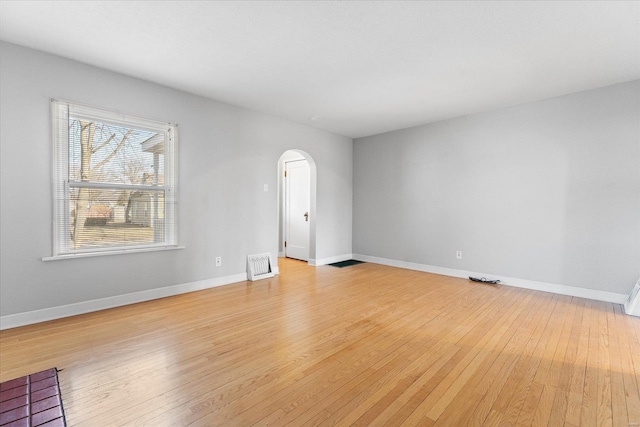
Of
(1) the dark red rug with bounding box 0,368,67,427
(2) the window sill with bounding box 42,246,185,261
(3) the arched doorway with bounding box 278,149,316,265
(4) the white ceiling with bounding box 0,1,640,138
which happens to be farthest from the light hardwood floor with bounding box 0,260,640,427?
(4) the white ceiling with bounding box 0,1,640,138

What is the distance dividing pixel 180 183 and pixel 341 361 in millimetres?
2939

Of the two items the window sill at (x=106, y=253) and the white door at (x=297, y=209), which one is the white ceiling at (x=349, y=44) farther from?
the white door at (x=297, y=209)

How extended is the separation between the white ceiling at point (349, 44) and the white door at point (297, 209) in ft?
7.72

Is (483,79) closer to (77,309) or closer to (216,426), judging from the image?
(216,426)

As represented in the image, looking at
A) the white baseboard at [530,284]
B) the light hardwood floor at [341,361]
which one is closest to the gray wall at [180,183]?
the light hardwood floor at [341,361]

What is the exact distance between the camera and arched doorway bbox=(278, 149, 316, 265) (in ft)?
18.5

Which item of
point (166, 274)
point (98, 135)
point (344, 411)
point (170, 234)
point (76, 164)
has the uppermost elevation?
point (98, 135)

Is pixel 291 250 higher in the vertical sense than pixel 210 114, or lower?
lower

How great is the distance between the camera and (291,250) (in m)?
6.41

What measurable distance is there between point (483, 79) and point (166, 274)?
14.6ft

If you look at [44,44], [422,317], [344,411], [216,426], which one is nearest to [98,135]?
[44,44]

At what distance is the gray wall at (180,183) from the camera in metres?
2.66

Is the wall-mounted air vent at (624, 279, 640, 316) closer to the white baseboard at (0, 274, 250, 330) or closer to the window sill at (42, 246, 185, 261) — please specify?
the white baseboard at (0, 274, 250, 330)

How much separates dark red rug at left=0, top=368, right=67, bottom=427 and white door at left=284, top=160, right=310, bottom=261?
4.40 m
